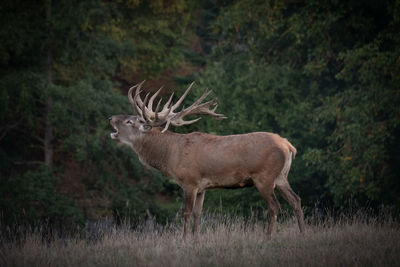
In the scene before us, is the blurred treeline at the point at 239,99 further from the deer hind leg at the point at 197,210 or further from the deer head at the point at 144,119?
the deer hind leg at the point at 197,210

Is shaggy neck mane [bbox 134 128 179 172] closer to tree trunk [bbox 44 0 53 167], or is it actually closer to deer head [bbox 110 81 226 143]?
deer head [bbox 110 81 226 143]

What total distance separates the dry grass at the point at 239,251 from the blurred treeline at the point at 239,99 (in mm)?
5755

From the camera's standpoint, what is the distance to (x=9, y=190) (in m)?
15.2

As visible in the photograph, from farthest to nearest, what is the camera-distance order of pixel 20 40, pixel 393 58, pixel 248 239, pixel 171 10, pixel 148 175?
pixel 171 10 < pixel 148 175 < pixel 20 40 < pixel 393 58 < pixel 248 239

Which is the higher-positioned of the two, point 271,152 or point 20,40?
point 20,40

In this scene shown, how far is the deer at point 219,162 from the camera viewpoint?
791cm

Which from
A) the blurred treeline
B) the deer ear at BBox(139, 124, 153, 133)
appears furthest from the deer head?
the blurred treeline

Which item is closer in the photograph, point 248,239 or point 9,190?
point 248,239

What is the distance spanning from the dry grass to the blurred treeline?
575 cm

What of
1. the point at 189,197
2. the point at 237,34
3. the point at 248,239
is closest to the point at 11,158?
the point at 237,34

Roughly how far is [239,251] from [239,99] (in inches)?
407

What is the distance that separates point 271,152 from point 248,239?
1.39 m

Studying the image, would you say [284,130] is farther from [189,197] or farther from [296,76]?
[189,197]

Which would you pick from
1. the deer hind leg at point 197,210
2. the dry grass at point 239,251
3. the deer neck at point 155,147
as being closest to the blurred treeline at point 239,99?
the deer neck at point 155,147
